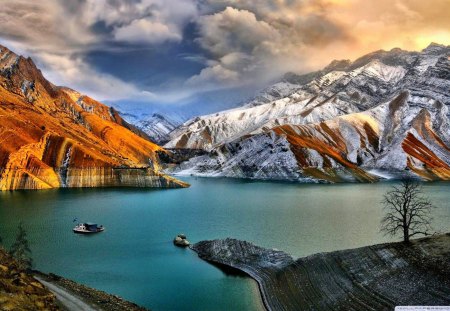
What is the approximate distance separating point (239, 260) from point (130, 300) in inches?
701

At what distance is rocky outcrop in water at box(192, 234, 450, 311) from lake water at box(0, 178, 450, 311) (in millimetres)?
3293

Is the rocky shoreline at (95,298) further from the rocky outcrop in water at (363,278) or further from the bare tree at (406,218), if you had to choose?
the bare tree at (406,218)

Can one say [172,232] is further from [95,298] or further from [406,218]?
[406,218]

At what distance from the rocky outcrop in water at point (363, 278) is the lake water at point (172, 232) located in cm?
329

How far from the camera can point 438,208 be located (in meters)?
105

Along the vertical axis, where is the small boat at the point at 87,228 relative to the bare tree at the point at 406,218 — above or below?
below

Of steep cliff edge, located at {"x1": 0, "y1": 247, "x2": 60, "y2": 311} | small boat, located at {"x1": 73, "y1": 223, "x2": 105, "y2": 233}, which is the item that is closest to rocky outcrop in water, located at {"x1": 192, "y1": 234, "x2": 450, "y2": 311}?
steep cliff edge, located at {"x1": 0, "y1": 247, "x2": 60, "y2": 311}

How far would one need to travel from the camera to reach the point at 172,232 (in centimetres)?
8038

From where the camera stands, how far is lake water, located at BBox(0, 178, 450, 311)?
48.8m

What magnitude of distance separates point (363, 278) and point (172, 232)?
4482cm

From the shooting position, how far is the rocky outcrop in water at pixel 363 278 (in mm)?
37656

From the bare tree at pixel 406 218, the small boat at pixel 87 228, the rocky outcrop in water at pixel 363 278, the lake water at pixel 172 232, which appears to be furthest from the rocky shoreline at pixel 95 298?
the small boat at pixel 87 228

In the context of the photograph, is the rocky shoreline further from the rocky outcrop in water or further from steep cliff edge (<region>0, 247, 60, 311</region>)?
the rocky outcrop in water

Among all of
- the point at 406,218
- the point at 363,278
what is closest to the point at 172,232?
the point at 406,218
